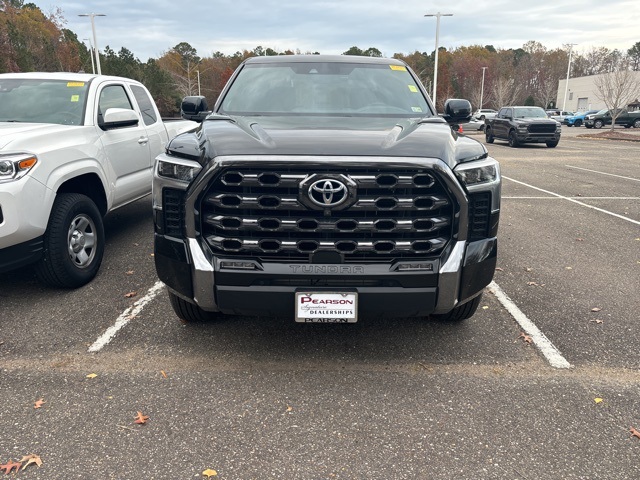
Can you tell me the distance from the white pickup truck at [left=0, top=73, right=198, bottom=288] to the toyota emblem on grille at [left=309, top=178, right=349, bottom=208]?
245 cm

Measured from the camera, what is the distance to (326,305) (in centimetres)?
294

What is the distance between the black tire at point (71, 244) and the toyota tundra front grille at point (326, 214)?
2.01m

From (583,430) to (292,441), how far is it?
1541 mm

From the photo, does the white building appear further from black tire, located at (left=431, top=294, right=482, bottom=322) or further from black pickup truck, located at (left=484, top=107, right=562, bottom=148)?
black tire, located at (left=431, top=294, right=482, bottom=322)

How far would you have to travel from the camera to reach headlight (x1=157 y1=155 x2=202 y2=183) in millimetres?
2981

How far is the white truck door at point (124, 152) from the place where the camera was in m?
5.44

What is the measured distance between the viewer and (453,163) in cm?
300

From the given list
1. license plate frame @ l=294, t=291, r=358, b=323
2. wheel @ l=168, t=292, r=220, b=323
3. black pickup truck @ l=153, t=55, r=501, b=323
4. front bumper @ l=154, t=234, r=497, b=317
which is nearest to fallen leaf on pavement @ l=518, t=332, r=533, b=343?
black pickup truck @ l=153, t=55, r=501, b=323

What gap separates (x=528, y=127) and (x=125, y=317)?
20030 millimetres

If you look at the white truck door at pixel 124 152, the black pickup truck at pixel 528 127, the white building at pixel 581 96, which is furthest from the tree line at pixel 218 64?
the white truck door at pixel 124 152

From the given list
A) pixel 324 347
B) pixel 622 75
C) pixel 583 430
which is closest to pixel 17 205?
pixel 324 347

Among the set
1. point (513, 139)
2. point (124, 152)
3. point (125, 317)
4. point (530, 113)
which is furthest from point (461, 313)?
point (530, 113)

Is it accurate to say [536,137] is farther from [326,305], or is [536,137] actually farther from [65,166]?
[326,305]

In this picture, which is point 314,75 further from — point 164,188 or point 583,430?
point 583,430
